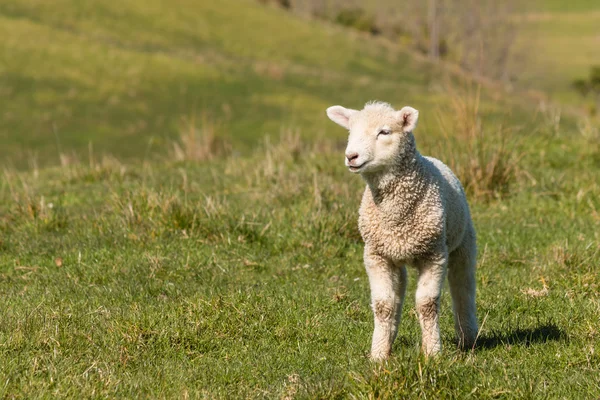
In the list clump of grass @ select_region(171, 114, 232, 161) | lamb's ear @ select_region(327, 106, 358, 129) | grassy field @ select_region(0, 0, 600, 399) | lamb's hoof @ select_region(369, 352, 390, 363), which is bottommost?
clump of grass @ select_region(171, 114, 232, 161)

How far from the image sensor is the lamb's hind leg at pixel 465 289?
227 inches

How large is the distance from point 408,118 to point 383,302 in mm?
1181

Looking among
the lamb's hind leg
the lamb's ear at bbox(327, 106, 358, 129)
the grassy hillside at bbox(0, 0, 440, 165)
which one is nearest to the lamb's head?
the lamb's ear at bbox(327, 106, 358, 129)

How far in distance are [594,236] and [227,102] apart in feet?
69.8

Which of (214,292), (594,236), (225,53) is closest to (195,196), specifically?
(214,292)

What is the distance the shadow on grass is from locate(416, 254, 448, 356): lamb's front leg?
0.60 m

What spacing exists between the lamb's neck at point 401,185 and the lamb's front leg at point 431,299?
389 millimetres

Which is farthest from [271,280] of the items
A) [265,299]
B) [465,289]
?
[465,289]

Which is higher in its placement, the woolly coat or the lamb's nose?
the lamb's nose

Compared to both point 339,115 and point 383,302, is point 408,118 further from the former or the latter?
point 383,302

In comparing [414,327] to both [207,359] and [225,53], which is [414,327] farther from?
[225,53]

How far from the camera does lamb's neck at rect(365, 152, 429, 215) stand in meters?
5.25

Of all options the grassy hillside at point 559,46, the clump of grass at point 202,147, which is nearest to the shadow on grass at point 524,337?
the clump of grass at point 202,147

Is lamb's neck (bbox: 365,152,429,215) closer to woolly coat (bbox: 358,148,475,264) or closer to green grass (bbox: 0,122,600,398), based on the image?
woolly coat (bbox: 358,148,475,264)
